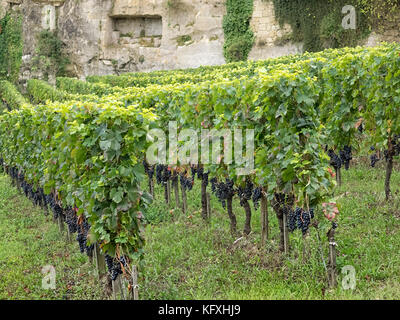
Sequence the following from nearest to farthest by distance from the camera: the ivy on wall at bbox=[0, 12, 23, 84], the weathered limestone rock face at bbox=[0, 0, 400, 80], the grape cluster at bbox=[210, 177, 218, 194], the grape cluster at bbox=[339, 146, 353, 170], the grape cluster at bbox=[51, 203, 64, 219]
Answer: the grape cluster at bbox=[210, 177, 218, 194], the grape cluster at bbox=[339, 146, 353, 170], the grape cluster at bbox=[51, 203, 64, 219], the weathered limestone rock face at bbox=[0, 0, 400, 80], the ivy on wall at bbox=[0, 12, 23, 84]

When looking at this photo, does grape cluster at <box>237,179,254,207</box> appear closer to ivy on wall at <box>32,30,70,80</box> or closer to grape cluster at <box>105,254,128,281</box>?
grape cluster at <box>105,254,128,281</box>

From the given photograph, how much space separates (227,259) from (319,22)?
15.2m

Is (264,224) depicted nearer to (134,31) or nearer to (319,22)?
(319,22)

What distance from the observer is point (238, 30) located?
21.0 meters

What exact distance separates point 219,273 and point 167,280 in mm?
500

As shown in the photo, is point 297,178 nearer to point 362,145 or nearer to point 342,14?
point 362,145

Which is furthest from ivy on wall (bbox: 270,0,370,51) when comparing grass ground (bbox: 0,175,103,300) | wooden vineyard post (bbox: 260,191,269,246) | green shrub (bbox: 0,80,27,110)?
wooden vineyard post (bbox: 260,191,269,246)

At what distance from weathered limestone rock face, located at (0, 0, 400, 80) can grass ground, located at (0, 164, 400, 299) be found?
15.2 metres

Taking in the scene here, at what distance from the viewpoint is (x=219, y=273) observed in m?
4.45

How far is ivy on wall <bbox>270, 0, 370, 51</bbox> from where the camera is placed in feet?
54.4

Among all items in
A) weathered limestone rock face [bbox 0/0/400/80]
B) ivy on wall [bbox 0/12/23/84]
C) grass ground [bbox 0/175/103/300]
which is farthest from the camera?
ivy on wall [bbox 0/12/23/84]

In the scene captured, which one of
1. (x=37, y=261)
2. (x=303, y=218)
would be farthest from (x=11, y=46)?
(x=303, y=218)

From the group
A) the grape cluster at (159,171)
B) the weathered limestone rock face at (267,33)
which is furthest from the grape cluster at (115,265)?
the weathered limestone rock face at (267,33)

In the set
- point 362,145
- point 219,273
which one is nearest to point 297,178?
point 219,273
